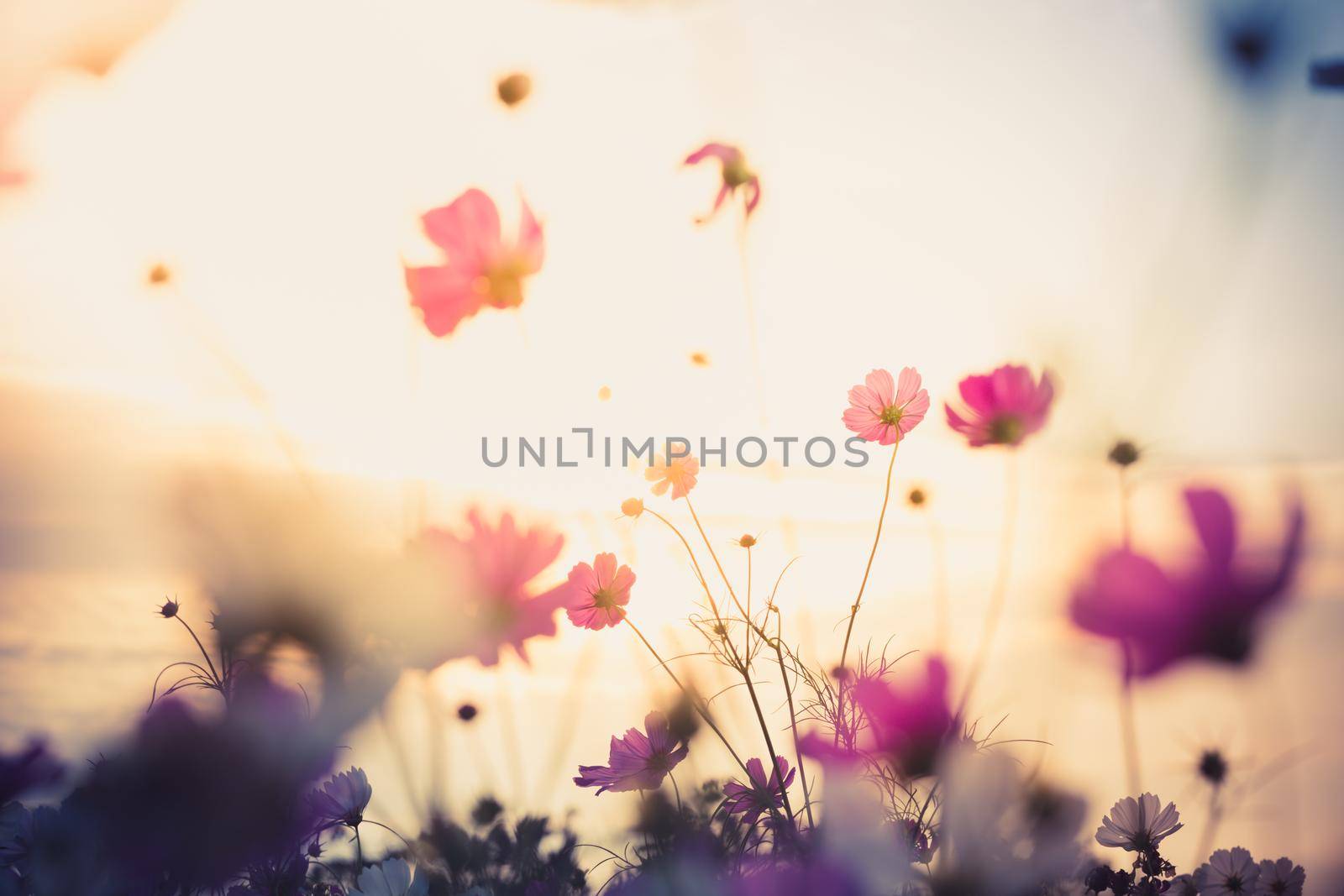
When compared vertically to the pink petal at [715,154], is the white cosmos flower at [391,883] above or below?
below

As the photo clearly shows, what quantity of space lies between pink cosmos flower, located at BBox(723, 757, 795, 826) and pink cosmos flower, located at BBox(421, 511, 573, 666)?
124 mm

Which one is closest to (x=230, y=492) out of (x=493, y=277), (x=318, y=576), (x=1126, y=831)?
(x=318, y=576)

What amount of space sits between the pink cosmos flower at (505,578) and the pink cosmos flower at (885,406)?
0.57 feet

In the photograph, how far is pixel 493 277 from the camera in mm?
483

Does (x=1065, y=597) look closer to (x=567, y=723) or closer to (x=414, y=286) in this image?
(x=567, y=723)

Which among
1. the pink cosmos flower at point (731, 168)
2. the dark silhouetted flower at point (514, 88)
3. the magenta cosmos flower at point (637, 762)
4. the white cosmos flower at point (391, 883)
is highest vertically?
the dark silhouetted flower at point (514, 88)

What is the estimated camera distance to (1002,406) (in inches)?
18.5

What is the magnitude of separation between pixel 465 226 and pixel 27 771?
0.37m

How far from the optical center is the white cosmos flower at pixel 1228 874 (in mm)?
427

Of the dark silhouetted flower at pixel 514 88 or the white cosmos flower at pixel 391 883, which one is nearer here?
the white cosmos flower at pixel 391 883

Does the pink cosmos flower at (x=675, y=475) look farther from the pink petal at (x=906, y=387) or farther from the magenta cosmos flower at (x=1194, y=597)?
the magenta cosmos flower at (x=1194, y=597)

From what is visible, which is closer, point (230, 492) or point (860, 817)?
point (860, 817)

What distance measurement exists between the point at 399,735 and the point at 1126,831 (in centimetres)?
37

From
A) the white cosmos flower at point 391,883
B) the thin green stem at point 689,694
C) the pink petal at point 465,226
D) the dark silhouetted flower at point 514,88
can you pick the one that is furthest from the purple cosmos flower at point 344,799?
the dark silhouetted flower at point 514,88
